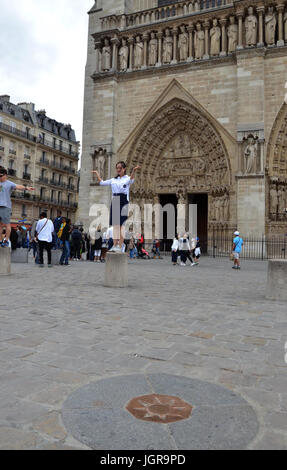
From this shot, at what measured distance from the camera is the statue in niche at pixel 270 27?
1869cm

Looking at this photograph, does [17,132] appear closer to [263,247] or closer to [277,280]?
[263,247]

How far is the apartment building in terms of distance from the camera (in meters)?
41.3

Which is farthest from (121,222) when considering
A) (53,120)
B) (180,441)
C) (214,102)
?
(53,120)

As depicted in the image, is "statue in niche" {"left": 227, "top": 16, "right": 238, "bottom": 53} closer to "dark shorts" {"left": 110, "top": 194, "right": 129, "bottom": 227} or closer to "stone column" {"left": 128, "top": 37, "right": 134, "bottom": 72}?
"stone column" {"left": 128, "top": 37, "right": 134, "bottom": 72}

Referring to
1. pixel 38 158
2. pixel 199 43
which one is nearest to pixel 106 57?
pixel 199 43

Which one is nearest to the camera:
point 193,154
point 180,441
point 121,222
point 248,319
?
point 180,441

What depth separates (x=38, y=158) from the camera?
4550 cm

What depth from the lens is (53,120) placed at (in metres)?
50.5

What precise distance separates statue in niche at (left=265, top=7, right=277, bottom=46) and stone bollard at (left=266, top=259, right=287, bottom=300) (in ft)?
56.6

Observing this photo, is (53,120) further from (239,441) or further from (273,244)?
(239,441)

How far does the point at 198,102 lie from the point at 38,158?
30.3 m

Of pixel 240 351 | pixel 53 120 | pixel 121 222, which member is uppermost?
pixel 53 120

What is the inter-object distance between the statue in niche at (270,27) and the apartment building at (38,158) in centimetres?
3037
